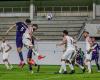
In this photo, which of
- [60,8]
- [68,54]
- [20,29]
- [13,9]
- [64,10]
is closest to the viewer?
[68,54]

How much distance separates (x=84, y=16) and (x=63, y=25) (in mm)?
3462

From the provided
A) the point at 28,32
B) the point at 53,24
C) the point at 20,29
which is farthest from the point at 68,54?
the point at 53,24

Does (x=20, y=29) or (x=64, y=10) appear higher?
(x=64, y=10)

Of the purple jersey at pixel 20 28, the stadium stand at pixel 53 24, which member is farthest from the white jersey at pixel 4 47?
the stadium stand at pixel 53 24

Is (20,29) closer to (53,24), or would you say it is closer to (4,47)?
(4,47)

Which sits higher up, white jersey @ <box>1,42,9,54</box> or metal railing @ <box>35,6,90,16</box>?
metal railing @ <box>35,6,90,16</box>

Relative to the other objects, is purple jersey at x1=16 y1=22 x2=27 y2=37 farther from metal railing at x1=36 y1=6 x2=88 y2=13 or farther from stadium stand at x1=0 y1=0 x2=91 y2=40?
metal railing at x1=36 y1=6 x2=88 y2=13

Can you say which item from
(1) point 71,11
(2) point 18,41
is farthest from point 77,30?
(2) point 18,41

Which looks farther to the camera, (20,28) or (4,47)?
(4,47)

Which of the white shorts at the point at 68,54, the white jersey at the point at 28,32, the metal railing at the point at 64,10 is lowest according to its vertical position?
the white shorts at the point at 68,54

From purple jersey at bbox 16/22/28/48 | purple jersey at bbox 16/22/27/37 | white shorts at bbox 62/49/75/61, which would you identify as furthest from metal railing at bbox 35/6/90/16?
white shorts at bbox 62/49/75/61

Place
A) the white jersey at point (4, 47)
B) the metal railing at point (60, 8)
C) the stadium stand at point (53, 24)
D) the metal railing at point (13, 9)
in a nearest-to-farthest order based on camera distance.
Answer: the white jersey at point (4, 47), the stadium stand at point (53, 24), the metal railing at point (60, 8), the metal railing at point (13, 9)

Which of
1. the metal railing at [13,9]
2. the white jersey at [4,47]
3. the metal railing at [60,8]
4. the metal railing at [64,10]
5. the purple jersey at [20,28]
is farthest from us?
the metal railing at [13,9]

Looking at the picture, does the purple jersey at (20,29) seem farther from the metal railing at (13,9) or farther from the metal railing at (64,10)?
the metal railing at (13,9)
